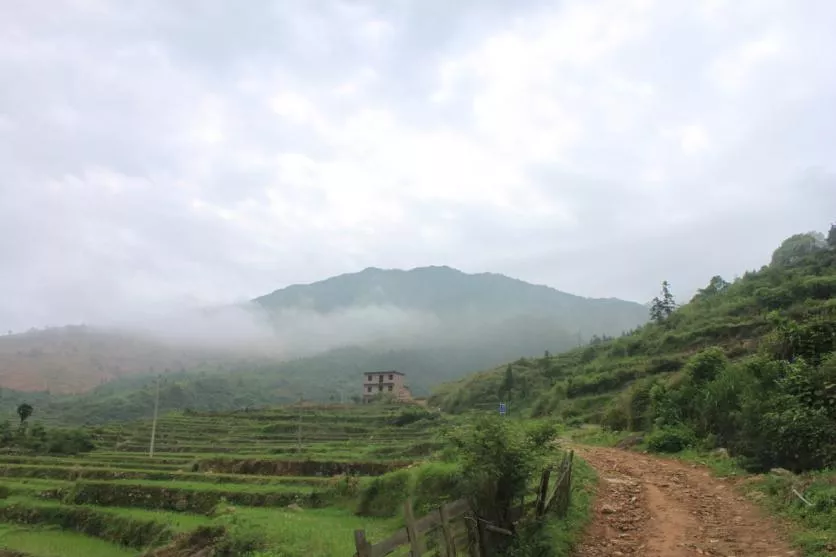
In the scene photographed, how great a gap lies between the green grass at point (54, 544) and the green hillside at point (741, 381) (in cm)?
2369

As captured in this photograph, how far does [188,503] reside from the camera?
93.6 ft

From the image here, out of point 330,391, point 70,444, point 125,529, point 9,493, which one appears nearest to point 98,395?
point 330,391

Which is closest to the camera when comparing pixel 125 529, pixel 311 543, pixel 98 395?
pixel 311 543

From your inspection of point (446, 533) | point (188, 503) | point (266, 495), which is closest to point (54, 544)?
point (188, 503)

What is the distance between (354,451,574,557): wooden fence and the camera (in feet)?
30.6

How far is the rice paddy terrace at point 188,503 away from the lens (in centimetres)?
1916

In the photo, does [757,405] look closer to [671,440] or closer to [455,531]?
[671,440]

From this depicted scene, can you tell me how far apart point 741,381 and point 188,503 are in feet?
85.7

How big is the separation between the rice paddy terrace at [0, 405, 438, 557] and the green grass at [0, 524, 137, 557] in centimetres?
4

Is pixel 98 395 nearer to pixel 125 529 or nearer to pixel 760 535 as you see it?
Answer: pixel 125 529

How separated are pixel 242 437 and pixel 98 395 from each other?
132 m

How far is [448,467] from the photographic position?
1847 centimetres

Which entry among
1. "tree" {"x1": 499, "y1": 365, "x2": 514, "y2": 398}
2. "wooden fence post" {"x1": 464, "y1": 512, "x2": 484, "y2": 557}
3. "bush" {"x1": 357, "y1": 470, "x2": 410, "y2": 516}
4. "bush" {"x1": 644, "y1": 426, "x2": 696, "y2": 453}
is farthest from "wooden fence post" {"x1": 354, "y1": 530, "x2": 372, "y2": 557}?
"tree" {"x1": 499, "y1": 365, "x2": 514, "y2": 398}

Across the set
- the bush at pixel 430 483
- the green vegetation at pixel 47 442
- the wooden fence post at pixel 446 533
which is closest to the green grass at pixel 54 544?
the bush at pixel 430 483
